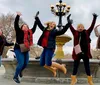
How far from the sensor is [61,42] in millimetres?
17781

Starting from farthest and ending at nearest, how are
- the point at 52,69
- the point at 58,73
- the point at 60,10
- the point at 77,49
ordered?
the point at 60,10, the point at 58,73, the point at 52,69, the point at 77,49

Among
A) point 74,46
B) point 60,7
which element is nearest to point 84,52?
point 74,46

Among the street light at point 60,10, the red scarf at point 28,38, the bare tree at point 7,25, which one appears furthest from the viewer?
the bare tree at point 7,25

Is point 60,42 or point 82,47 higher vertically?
point 82,47

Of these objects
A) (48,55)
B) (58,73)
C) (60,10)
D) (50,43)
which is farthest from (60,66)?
(60,10)

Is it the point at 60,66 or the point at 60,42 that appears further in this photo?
the point at 60,42

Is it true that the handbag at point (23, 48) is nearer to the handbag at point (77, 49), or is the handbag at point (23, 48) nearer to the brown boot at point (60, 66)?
the brown boot at point (60, 66)

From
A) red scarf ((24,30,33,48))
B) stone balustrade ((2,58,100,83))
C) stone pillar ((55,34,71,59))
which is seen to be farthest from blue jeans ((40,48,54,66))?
stone pillar ((55,34,71,59))

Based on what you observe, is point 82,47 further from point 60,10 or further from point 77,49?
point 60,10

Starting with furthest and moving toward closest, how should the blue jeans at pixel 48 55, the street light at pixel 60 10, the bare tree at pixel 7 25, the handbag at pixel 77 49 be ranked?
the bare tree at pixel 7 25
the street light at pixel 60 10
the blue jeans at pixel 48 55
the handbag at pixel 77 49

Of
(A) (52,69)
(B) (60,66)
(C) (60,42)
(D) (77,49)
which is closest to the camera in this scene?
(D) (77,49)

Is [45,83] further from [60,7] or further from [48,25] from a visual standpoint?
[60,7]

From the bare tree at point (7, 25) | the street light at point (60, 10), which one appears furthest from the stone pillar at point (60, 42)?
the bare tree at point (7, 25)

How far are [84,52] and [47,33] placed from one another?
45.6 inches
